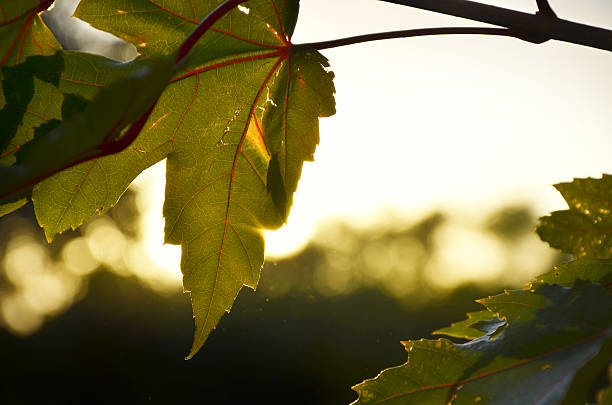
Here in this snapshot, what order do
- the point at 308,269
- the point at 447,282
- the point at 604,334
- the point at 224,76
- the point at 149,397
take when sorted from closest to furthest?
the point at 604,334 → the point at 224,76 → the point at 149,397 → the point at 308,269 → the point at 447,282

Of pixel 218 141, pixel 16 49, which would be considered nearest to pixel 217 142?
pixel 218 141

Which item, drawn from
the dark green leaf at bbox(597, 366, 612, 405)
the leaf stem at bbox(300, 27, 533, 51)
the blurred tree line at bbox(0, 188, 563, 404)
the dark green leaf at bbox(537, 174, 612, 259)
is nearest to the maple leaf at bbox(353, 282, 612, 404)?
the dark green leaf at bbox(597, 366, 612, 405)

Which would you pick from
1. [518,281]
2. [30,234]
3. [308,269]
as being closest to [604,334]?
[30,234]

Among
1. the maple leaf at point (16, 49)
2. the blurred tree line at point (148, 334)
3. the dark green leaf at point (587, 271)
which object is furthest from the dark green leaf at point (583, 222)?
the blurred tree line at point (148, 334)

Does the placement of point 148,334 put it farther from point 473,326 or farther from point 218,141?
point 473,326

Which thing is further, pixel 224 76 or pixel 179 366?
pixel 179 366

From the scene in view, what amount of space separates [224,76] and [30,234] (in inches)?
514

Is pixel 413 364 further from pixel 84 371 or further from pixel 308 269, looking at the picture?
pixel 308 269

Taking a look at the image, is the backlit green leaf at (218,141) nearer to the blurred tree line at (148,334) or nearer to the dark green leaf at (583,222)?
the dark green leaf at (583,222)

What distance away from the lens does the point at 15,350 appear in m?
11.9

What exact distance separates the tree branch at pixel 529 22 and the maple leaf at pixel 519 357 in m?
0.23

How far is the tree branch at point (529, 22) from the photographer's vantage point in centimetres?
48

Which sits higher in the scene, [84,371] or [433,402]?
[433,402]

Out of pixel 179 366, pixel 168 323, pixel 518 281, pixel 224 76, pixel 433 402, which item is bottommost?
pixel 518 281
